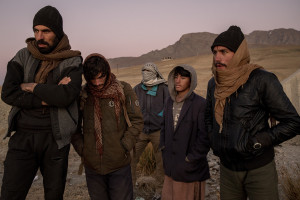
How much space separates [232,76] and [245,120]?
0.42 metres

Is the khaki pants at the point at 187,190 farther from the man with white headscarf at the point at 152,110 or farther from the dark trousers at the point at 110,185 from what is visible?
the man with white headscarf at the point at 152,110

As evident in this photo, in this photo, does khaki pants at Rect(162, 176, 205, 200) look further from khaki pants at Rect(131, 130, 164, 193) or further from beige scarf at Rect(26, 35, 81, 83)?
beige scarf at Rect(26, 35, 81, 83)

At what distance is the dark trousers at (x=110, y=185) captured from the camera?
8.83ft

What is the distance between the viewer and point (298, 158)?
567 centimetres

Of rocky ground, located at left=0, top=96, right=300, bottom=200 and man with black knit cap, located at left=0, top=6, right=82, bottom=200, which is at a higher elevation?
man with black knit cap, located at left=0, top=6, right=82, bottom=200

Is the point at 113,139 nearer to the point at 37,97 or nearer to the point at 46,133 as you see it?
the point at 46,133

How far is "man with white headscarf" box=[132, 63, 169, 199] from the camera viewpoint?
15.3 ft

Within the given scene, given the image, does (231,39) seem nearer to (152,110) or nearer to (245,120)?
(245,120)

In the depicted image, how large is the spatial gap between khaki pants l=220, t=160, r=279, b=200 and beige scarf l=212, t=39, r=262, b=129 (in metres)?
0.51

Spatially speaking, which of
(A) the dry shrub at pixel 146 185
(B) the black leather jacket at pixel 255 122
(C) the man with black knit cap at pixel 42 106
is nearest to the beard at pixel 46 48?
(C) the man with black knit cap at pixel 42 106

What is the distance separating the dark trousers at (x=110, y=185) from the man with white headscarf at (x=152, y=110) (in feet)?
5.91

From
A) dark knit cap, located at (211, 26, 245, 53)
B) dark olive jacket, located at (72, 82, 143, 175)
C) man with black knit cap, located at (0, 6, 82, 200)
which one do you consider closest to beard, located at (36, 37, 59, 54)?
man with black knit cap, located at (0, 6, 82, 200)

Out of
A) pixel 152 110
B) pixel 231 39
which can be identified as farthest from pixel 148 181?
pixel 231 39

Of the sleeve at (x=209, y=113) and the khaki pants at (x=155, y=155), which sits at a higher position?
the sleeve at (x=209, y=113)
